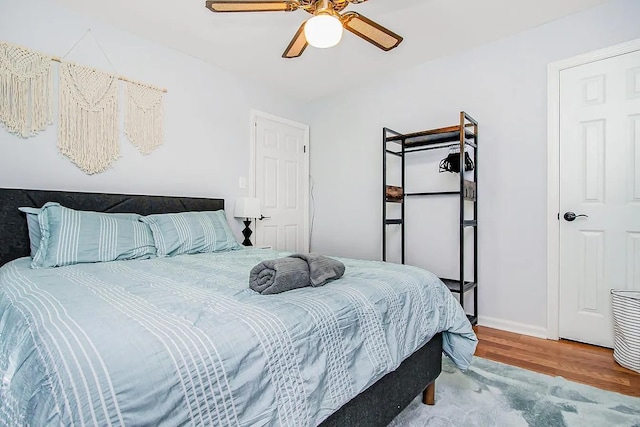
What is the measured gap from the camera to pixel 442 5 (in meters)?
2.37

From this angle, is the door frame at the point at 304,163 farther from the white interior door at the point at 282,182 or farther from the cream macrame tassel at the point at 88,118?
the cream macrame tassel at the point at 88,118

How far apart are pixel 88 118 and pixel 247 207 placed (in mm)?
1465

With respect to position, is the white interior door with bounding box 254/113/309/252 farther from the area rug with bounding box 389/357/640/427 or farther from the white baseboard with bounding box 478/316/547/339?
the area rug with bounding box 389/357/640/427

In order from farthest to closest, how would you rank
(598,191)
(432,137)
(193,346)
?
(432,137), (598,191), (193,346)

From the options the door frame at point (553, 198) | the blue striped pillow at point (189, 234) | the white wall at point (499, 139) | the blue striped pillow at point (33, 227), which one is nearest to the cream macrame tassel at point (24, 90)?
the blue striped pillow at point (33, 227)

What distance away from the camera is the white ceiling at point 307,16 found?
2.38m

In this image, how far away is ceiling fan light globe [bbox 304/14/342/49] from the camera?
168 centimetres

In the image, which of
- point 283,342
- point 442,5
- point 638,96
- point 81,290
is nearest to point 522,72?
point 638,96

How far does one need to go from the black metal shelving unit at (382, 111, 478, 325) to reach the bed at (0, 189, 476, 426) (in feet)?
3.77

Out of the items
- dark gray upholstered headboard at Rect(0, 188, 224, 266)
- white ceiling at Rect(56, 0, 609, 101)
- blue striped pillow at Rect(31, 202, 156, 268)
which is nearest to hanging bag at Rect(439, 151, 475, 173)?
white ceiling at Rect(56, 0, 609, 101)

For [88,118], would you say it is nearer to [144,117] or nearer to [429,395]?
[144,117]

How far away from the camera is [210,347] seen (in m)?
0.77

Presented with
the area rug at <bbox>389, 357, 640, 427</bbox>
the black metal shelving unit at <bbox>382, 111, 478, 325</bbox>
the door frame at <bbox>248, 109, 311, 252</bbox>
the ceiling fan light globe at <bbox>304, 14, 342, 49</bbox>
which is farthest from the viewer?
the door frame at <bbox>248, 109, 311, 252</bbox>

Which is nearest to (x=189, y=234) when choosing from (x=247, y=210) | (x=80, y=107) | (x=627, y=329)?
(x=247, y=210)
